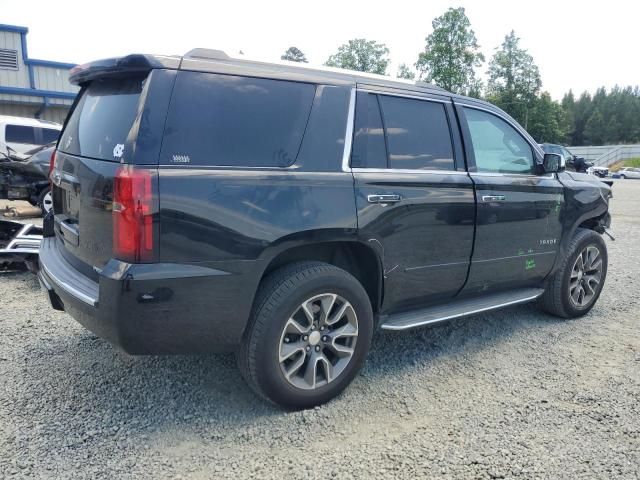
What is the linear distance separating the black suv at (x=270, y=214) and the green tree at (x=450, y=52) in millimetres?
42700

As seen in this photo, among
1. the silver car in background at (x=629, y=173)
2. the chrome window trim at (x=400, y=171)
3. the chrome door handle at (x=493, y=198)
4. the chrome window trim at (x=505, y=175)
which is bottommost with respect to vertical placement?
the silver car in background at (x=629, y=173)

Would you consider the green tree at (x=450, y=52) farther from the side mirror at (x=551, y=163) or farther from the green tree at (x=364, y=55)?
the side mirror at (x=551, y=163)

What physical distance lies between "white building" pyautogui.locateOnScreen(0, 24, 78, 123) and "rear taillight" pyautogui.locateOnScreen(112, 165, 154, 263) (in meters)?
21.1

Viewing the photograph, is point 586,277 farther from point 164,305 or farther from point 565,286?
point 164,305

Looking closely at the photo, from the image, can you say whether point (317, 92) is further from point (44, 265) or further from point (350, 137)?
point (44, 265)

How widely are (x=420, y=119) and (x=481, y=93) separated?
47.1m

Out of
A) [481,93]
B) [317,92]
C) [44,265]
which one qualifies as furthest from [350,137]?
[481,93]

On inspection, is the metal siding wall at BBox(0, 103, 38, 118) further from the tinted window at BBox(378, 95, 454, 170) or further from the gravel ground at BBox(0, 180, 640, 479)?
the tinted window at BBox(378, 95, 454, 170)

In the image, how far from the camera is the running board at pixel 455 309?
11.4 feet

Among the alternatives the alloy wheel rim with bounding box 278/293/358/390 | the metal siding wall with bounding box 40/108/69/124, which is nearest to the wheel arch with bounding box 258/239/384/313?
the alloy wheel rim with bounding box 278/293/358/390

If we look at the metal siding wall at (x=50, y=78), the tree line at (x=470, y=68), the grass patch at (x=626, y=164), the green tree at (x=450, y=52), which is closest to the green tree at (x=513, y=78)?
the tree line at (x=470, y=68)

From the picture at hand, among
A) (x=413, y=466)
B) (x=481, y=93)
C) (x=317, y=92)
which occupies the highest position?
(x=481, y=93)

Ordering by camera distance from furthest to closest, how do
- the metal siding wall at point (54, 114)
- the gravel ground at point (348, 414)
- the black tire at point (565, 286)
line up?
the metal siding wall at point (54, 114)
the black tire at point (565, 286)
the gravel ground at point (348, 414)

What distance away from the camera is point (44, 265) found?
3377 millimetres
